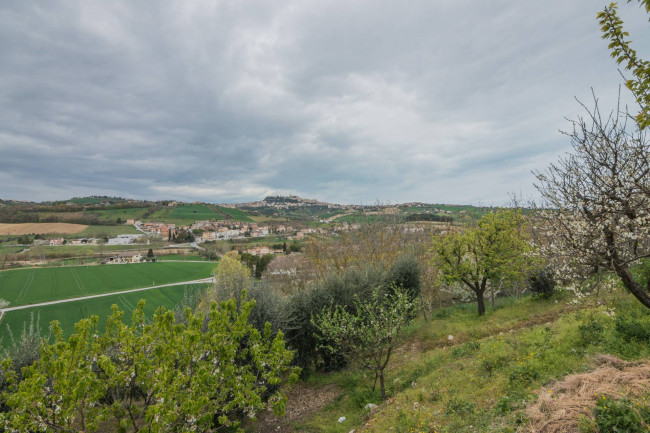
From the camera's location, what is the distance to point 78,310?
42.1 meters

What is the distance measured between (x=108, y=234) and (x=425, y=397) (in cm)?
A: 13012

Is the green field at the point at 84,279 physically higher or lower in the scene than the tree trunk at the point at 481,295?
lower

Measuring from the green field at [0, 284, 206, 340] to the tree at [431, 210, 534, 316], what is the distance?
28848 millimetres

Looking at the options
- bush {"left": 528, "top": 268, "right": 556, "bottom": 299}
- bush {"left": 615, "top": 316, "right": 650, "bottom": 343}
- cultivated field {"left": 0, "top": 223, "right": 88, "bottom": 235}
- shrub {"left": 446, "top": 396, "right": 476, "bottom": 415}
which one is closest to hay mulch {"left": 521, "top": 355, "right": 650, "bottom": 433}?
shrub {"left": 446, "top": 396, "right": 476, "bottom": 415}

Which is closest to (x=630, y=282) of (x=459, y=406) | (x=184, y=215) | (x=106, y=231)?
(x=459, y=406)

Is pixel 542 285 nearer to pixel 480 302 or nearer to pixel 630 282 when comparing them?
pixel 480 302

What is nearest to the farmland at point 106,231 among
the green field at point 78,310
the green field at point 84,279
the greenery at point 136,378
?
the green field at point 84,279

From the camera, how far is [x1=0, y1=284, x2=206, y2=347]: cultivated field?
3543cm

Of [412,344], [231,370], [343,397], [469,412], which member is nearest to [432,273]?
[412,344]

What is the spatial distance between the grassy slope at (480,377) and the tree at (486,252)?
132 inches

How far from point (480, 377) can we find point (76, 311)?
54.0m

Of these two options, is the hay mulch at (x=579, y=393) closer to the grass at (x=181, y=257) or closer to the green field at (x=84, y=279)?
the green field at (x=84, y=279)

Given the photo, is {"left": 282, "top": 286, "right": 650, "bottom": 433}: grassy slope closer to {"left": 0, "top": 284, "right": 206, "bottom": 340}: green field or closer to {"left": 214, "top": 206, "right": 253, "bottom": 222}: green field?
{"left": 0, "top": 284, "right": 206, "bottom": 340}: green field

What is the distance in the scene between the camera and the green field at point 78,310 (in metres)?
36.0
